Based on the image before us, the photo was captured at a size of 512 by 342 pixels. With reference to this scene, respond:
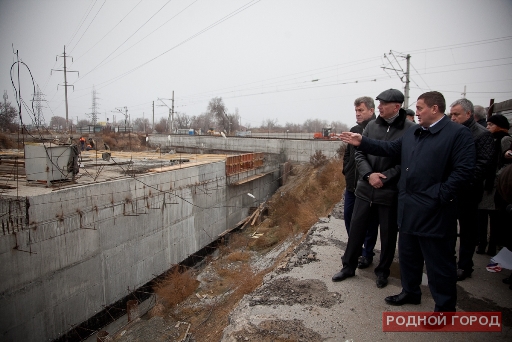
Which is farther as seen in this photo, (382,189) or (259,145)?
(259,145)

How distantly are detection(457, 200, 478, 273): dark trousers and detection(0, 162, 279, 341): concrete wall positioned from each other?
8448 millimetres

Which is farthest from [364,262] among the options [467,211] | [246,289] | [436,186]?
[246,289]

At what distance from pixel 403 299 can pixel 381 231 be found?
70 cm

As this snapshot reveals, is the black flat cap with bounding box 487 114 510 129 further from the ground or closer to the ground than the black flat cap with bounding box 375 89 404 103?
closer to the ground

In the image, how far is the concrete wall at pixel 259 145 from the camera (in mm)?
20378

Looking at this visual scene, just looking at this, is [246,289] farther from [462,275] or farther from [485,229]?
[485,229]

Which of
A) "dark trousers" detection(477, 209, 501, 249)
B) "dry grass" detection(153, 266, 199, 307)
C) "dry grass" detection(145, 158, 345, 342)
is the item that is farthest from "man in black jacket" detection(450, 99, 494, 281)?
"dry grass" detection(153, 266, 199, 307)

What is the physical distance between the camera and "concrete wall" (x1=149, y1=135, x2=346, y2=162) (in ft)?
66.9

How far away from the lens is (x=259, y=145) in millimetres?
23703

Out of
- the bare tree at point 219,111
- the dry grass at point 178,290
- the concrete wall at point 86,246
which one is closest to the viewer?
the concrete wall at point 86,246

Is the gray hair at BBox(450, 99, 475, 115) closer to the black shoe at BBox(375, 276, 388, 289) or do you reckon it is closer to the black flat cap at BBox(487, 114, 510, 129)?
the black flat cap at BBox(487, 114, 510, 129)

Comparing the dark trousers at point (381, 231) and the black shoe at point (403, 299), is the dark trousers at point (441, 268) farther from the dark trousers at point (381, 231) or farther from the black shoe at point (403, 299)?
the dark trousers at point (381, 231)

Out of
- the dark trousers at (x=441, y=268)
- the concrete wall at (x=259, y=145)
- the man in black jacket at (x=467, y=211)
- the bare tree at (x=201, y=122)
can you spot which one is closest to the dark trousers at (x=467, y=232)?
the man in black jacket at (x=467, y=211)

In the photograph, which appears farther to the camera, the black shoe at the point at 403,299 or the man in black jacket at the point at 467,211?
the man in black jacket at the point at 467,211
